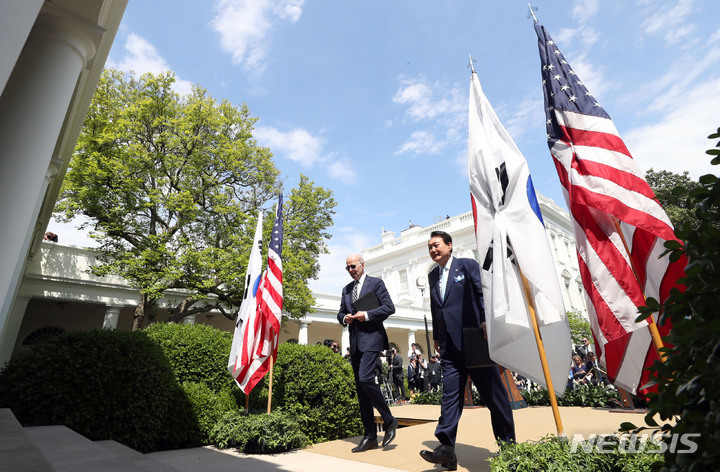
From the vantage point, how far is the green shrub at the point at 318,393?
5.30 meters

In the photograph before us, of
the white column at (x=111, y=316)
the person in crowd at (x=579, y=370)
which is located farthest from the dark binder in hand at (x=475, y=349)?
the white column at (x=111, y=316)

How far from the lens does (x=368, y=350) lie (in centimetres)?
451

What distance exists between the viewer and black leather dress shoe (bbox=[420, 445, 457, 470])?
3051mm

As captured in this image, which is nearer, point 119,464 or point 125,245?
point 119,464

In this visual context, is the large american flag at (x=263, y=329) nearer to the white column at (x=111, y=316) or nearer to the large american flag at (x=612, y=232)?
the large american flag at (x=612, y=232)

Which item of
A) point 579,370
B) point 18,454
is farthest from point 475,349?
point 579,370

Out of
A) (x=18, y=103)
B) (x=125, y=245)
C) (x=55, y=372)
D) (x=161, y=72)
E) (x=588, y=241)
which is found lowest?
(x=55, y=372)

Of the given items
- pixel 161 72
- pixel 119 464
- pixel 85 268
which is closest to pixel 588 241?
pixel 119 464

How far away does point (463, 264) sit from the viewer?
382 cm

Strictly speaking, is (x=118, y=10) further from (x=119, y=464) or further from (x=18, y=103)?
(x=119, y=464)

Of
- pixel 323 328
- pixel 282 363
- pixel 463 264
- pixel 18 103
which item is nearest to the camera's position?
pixel 18 103

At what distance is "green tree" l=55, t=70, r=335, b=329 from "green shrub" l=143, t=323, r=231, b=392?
8245 mm

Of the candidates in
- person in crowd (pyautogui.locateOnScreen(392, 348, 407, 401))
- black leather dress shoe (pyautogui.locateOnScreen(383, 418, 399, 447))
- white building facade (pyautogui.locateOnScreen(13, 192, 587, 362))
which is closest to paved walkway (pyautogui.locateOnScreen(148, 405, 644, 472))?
black leather dress shoe (pyautogui.locateOnScreen(383, 418, 399, 447))

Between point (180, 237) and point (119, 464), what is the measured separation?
13.9m
